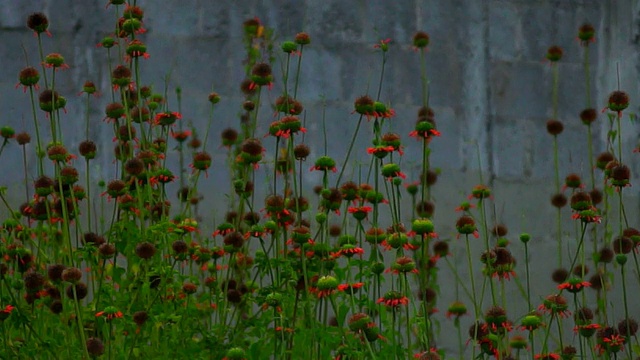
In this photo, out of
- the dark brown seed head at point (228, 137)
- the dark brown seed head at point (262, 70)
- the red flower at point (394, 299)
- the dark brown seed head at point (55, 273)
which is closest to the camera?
the red flower at point (394, 299)

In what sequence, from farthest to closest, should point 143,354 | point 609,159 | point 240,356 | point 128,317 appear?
1. point 609,159
2. point 143,354
3. point 128,317
4. point 240,356

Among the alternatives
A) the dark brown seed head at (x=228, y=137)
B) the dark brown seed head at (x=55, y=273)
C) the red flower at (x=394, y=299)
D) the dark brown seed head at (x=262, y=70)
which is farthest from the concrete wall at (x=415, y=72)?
the red flower at (x=394, y=299)

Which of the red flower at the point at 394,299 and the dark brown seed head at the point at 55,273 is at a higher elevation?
the dark brown seed head at the point at 55,273

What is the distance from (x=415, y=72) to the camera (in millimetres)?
3766

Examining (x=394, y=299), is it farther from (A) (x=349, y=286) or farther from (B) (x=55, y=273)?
(B) (x=55, y=273)

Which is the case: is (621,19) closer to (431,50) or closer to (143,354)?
(431,50)

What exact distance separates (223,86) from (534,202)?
1.05 m

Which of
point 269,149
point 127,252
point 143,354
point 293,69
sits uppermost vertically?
point 293,69

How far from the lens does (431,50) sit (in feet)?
12.4

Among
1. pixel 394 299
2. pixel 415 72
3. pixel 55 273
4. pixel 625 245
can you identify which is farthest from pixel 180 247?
pixel 415 72

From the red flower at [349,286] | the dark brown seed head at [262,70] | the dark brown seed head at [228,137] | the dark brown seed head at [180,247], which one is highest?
the dark brown seed head at [262,70]

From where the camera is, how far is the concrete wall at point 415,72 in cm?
361

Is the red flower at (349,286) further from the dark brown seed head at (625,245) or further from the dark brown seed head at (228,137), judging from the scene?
the dark brown seed head at (228,137)

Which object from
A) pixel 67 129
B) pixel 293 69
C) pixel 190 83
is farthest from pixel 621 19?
pixel 67 129
